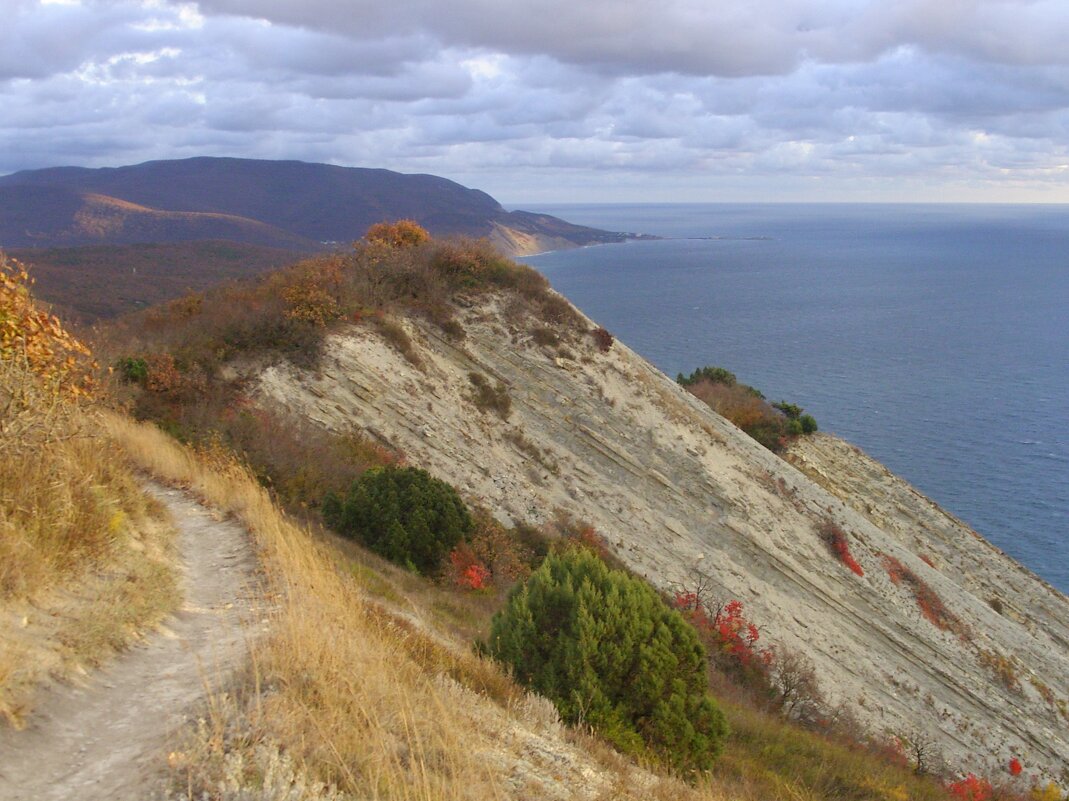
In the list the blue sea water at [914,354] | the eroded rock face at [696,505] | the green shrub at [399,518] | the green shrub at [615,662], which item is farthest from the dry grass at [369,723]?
the blue sea water at [914,354]

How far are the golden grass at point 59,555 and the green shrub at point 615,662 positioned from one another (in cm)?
367

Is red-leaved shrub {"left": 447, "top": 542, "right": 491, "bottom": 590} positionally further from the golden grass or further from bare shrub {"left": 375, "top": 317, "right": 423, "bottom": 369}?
bare shrub {"left": 375, "top": 317, "right": 423, "bottom": 369}

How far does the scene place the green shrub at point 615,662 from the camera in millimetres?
7875

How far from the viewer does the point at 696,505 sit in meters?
24.1

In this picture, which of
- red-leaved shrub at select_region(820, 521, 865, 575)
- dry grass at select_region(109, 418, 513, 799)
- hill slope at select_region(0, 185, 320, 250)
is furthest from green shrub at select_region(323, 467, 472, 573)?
hill slope at select_region(0, 185, 320, 250)

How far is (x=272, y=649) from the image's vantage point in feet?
16.6

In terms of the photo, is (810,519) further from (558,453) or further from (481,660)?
(481,660)

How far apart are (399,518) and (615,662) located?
7.15 metres

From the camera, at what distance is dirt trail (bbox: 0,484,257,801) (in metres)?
3.90

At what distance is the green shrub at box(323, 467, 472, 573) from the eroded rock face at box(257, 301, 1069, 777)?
528cm

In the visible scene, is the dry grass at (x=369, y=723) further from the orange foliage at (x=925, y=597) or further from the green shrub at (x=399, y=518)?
the orange foliage at (x=925, y=597)

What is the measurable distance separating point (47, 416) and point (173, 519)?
2.54 metres

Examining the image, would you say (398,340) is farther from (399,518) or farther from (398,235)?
(399,518)

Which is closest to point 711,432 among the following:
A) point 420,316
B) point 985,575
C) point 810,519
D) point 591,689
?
point 810,519
